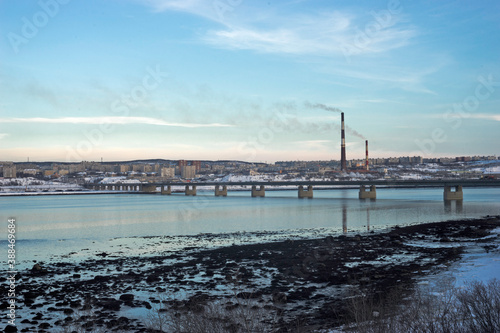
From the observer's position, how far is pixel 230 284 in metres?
19.0

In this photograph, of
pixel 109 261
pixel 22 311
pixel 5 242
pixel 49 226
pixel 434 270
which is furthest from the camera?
pixel 49 226

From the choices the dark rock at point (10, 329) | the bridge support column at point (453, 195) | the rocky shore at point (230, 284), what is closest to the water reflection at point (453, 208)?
the bridge support column at point (453, 195)

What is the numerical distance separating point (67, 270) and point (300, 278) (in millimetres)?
11784

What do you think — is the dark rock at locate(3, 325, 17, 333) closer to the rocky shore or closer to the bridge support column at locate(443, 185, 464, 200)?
the rocky shore

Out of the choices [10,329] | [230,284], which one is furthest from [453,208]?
[10,329]

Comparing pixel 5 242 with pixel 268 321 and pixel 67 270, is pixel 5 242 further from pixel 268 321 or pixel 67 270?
pixel 268 321

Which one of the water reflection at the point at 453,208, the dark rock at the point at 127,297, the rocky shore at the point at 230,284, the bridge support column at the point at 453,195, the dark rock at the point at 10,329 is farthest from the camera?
the bridge support column at the point at 453,195

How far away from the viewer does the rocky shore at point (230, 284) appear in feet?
45.5

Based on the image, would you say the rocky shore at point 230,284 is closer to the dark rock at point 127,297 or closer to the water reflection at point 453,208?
the dark rock at point 127,297

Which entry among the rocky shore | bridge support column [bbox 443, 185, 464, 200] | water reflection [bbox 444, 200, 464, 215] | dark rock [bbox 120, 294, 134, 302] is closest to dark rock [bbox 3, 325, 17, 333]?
the rocky shore

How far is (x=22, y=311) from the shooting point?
15734mm

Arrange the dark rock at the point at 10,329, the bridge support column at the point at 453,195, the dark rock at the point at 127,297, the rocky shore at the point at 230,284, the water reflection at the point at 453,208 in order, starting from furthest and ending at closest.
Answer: the bridge support column at the point at 453,195, the water reflection at the point at 453,208, the dark rock at the point at 127,297, the rocky shore at the point at 230,284, the dark rock at the point at 10,329

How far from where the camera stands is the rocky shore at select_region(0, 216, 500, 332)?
13.9 metres

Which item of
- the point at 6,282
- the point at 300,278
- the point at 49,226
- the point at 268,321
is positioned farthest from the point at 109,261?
the point at 49,226
